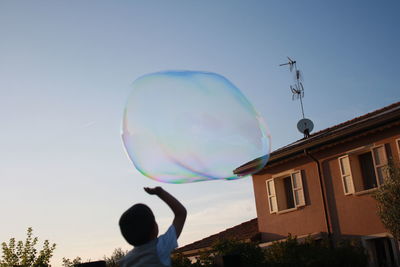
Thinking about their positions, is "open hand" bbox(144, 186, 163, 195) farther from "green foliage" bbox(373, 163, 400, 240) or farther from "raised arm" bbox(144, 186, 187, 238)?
"green foliage" bbox(373, 163, 400, 240)

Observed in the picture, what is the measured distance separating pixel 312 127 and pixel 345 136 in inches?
194

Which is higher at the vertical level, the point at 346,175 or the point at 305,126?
the point at 305,126

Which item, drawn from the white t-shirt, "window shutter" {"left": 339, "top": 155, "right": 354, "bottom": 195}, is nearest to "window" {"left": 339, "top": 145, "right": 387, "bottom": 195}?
"window shutter" {"left": 339, "top": 155, "right": 354, "bottom": 195}

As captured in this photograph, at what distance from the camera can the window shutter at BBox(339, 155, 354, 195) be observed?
15250 mm

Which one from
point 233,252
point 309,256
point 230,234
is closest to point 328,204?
point 233,252

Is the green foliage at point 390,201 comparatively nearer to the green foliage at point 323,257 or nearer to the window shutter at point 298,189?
the green foliage at point 323,257

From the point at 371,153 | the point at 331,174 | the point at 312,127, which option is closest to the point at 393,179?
the point at 371,153

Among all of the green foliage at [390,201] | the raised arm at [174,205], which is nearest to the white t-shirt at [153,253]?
the raised arm at [174,205]

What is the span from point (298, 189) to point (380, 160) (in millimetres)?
3603

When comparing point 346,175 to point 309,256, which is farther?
point 346,175

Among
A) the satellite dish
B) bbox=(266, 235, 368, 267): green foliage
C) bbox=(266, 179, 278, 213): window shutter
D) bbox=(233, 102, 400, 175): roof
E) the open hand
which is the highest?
the satellite dish

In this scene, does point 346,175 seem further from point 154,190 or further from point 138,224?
point 138,224

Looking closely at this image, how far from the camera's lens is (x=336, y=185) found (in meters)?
15.9

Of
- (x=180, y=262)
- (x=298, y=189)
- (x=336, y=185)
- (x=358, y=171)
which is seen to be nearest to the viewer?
(x=180, y=262)
